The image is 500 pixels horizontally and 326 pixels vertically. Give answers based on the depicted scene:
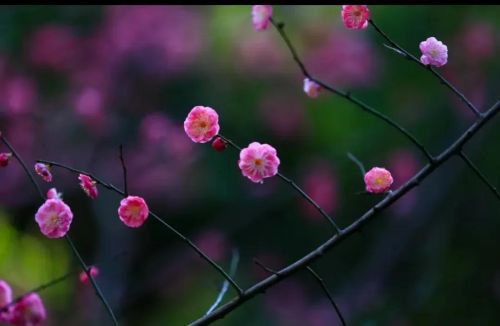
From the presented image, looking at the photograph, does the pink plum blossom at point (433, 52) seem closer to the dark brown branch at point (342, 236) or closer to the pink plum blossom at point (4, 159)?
the dark brown branch at point (342, 236)

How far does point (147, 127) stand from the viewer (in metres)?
3.05

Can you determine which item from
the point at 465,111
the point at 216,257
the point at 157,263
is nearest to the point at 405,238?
the point at 465,111

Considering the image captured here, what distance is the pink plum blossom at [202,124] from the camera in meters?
1.01

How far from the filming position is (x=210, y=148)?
3.43 metres

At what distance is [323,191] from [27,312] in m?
2.34

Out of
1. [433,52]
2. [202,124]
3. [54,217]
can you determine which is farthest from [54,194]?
[433,52]

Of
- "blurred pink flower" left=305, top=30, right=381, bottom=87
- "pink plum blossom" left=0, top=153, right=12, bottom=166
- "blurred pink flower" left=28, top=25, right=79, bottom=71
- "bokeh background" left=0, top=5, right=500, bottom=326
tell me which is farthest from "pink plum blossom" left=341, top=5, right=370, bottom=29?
"blurred pink flower" left=305, top=30, right=381, bottom=87

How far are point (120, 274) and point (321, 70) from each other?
1545 mm

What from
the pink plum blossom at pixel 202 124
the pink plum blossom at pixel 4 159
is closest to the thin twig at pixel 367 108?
the pink plum blossom at pixel 202 124

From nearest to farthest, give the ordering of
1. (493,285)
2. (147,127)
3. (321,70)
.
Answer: (493,285) < (147,127) < (321,70)

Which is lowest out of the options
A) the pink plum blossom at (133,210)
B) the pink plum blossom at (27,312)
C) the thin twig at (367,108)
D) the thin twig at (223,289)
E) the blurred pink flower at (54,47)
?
the blurred pink flower at (54,47)

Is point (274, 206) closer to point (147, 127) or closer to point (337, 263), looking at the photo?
point (337, 263)

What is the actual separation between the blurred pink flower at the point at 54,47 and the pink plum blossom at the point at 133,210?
252 centimetres

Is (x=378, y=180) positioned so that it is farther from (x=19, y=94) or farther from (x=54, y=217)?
(x=19, y=94)
